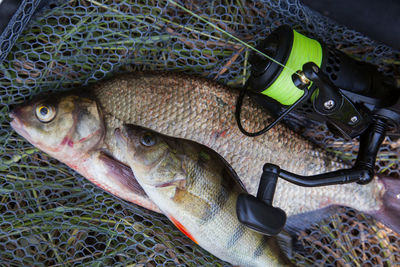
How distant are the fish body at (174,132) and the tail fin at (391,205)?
0.11ft

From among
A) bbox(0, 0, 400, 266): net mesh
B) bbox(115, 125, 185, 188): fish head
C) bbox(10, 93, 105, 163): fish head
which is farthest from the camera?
bbox(0, 0, 400, 266): net mesh

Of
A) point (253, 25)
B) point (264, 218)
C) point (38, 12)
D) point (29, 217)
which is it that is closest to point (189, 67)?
point (253, 25)

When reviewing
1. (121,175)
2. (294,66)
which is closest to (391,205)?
(294,66)

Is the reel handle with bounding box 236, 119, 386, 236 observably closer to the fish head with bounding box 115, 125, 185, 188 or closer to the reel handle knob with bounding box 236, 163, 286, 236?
the reel handle knob with bounding box 236, 163, 286, 236

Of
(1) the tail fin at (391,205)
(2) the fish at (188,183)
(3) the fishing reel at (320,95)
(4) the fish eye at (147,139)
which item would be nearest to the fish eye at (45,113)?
(2) the fish at (188,183)

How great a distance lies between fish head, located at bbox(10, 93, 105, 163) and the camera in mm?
1762

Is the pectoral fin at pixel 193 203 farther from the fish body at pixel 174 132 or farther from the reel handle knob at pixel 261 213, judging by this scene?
the fish body at pixel 174 132

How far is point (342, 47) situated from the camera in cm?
211

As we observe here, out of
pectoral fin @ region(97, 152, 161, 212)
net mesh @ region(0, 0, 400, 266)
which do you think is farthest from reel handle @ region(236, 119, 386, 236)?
pectoral fin @ region(97, 152, 161, 212)

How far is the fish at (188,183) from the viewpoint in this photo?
1.52 m

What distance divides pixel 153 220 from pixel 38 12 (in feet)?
4.11

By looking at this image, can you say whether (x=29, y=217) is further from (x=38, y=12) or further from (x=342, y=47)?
(x=342, y=47)

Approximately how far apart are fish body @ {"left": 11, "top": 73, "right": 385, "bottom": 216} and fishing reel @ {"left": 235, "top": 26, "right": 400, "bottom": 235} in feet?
0.53

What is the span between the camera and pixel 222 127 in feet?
6.20
